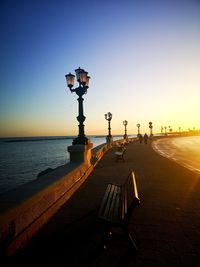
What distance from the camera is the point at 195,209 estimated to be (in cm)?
542

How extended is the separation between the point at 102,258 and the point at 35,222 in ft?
5.21

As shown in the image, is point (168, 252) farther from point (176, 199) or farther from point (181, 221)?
point (176, 199)

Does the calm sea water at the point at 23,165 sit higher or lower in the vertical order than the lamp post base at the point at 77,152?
lower

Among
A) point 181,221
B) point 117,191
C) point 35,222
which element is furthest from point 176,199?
point 35,222

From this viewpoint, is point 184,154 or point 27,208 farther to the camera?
point 184,154

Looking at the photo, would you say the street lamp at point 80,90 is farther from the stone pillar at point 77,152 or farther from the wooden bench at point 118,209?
the wooden bench at point 118,209

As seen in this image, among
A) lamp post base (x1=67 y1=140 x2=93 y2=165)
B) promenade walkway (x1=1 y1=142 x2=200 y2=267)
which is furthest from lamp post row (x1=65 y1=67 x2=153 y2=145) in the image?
promenade walkway (x1=1 y1=142 x2=200 y2=267)

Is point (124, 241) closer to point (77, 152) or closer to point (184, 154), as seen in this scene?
point (77, 152)

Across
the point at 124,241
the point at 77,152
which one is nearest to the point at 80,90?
the point at 77,152

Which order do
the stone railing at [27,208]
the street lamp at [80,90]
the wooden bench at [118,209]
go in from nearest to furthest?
the stone railing at [27,208] → the wooden bench at [118,209] → the street lamp at [80,90]

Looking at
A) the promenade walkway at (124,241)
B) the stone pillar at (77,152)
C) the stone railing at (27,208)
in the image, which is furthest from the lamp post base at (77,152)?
the stone railing at (27,208)

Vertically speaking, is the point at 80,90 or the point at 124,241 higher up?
the point at 80,90

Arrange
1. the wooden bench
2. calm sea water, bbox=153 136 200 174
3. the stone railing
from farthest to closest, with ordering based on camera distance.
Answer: calm sea water, bbox=153 136 200 174 → the wooden bench → the stone railing

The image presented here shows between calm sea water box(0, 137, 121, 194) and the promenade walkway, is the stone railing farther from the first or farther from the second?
calm sea water box(0, 137, 121, 194)
